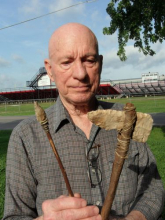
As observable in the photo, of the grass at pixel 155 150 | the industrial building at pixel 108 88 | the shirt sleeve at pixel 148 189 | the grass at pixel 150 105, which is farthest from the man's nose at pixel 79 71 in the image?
the industrial building at pixel 108 88

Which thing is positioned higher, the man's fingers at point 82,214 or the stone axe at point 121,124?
the stone axe at point 121,124

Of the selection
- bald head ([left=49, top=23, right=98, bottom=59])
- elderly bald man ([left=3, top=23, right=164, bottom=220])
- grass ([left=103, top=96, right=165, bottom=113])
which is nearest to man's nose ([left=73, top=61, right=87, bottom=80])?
elderly bald man ([left=3, top=23, right=164, bottom=220])

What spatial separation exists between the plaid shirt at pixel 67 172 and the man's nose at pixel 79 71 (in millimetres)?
303

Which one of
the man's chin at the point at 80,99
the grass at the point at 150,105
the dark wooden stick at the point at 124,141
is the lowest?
the dark wooden stick at the point at 124,141

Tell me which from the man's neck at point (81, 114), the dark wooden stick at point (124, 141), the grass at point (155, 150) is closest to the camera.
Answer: the dark wooden stick at point (124, 141)

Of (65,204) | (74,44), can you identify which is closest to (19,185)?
(65,204)

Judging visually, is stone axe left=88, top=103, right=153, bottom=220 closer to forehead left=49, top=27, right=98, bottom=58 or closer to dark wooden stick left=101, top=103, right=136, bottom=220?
dark wooden stick left=101, top=103, right=136, bottom=220

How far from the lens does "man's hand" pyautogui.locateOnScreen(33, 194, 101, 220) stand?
3.65 feet

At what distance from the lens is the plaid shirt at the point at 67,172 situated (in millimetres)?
1585

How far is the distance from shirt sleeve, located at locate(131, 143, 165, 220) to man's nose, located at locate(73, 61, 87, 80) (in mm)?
604

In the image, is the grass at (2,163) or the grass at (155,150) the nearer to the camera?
the grass at (2,163)

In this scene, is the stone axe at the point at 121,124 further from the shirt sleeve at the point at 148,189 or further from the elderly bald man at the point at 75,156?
the shirt sleeve at the point at 148,189

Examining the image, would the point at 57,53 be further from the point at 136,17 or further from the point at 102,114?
the point at 136,17

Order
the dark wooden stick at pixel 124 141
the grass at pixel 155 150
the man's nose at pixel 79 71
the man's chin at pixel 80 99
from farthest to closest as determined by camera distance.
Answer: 1. the grass at pixel 155 150
2. the man's chin at pixel 80 99
3. the man's nose at pixel 79 71
4. the dark wooden stick at pixel 124 141
